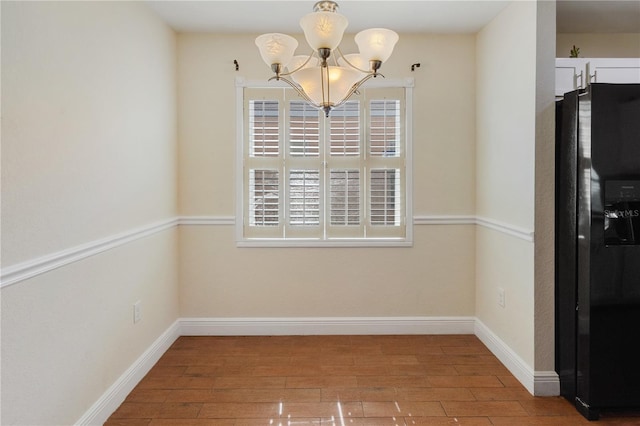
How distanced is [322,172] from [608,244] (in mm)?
2109

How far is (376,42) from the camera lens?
1.88m

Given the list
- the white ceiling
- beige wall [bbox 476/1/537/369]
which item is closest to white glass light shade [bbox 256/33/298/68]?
the white ceiling

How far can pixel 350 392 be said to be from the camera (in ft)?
8.75

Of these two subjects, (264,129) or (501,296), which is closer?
(501,296)

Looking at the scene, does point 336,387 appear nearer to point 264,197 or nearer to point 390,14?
point 264,197

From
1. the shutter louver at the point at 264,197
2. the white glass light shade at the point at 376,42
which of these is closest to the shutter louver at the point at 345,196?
the shutter louver at the point at 264,197

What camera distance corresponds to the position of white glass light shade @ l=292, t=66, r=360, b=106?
1.98m

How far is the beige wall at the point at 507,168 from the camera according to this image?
2691 millimetres

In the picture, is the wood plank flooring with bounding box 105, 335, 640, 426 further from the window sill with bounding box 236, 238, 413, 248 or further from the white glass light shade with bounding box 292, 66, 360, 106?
the white glass light shade with bounding box 292, 66, 360, 106

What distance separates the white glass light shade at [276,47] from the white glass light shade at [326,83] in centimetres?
12

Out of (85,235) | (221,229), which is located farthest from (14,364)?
(221,229)

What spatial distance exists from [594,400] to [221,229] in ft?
9.34

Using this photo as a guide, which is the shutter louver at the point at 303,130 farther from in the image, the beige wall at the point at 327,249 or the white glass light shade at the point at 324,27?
the white glass light shade at the point at 324,27

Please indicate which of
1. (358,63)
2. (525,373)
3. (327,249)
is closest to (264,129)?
(327,249)
